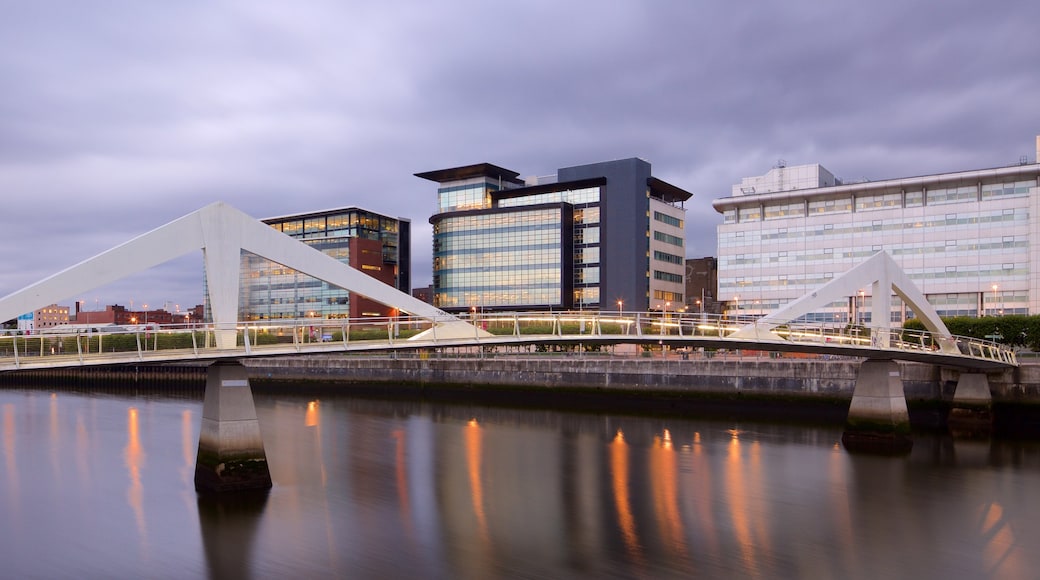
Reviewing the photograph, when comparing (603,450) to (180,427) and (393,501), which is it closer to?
(393,501)

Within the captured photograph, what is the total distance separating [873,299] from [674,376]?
15.6 metres

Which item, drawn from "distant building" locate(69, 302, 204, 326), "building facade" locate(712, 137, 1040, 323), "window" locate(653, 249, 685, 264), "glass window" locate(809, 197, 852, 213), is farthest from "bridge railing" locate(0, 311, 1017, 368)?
"distant building" locate(69, 302, 204, 326)

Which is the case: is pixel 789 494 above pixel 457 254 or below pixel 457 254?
below

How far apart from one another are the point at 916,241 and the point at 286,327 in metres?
75.6

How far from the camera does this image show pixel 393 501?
25109 mm

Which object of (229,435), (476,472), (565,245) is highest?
(565,245)

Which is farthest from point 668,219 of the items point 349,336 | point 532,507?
point 349,336

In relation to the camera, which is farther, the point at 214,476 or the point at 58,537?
the point at 214,476

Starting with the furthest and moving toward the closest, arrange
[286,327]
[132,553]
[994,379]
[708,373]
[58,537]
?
[708,373] < [994,379] < [286,327] < [58,537] < [132,553]

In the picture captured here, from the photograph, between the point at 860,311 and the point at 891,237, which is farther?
the point at 860,311

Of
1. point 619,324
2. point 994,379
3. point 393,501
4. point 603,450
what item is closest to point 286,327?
point 393,501

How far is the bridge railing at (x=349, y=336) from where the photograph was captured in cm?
2017

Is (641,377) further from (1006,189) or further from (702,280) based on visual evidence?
(702,280)

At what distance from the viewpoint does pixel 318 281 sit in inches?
4690
